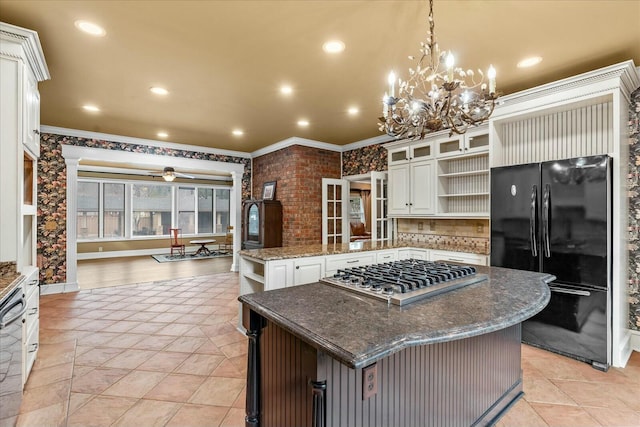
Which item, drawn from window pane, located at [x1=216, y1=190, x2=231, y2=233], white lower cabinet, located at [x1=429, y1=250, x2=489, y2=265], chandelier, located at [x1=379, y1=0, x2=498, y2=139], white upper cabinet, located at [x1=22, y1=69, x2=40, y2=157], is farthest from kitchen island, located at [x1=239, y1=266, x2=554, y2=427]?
window pane, located at [x1=216, y1=190, x2=231, y2=233]

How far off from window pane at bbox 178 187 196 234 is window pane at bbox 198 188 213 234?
0.19 metres

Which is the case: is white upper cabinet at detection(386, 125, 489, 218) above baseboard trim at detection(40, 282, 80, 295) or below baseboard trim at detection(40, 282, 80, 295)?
above

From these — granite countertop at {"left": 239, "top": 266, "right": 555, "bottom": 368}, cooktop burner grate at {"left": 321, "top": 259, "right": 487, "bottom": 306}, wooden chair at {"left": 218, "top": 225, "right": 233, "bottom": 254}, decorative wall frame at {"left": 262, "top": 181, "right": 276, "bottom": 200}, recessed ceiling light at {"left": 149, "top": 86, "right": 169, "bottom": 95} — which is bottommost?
wooden chair at {"left": 218, "top": 225, "right": 233, "bottom": 254}

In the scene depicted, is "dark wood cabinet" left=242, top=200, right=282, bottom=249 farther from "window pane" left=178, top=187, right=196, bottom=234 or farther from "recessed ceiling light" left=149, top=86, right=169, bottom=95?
"window pane" left=178, top=187, right=196, bottom=234

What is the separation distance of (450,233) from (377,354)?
3.92 meters

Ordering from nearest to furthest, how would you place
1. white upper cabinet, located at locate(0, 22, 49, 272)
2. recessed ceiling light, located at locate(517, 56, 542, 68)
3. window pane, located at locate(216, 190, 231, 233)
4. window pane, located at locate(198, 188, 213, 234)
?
1. white upper cabinet, located at locate(0, 22, 49, 272)
2. recessed ceiling light, located at locate(517, 56, 542, 68)
3. window pane, located at locate(198, 188, 213, 234)
4. window pane, located at locate(216, 190, 231, 233)

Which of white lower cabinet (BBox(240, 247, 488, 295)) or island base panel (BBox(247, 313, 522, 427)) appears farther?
white lower cabinet (BBox(240, 247, 488, 295))

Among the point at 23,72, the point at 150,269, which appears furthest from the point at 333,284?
the point at 150,269

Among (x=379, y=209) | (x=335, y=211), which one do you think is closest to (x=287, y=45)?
(x=379, y=209)

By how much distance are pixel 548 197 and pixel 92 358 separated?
436 centimetres

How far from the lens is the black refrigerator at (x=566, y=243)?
265cm

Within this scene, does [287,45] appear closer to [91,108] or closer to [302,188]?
[91,108]

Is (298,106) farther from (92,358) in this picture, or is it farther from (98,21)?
(92,358)

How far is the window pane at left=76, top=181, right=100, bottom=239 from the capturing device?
8898mm
